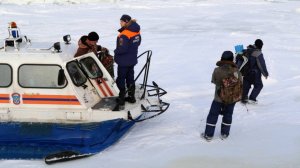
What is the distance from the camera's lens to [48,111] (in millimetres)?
6227

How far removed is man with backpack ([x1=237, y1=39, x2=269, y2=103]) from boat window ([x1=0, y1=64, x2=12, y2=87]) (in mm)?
4561

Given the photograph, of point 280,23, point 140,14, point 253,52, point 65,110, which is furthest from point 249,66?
point 140,14

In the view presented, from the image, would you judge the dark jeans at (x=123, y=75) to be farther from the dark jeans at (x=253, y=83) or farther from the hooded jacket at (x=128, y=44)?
the dark jeans at (x=253, y=83)

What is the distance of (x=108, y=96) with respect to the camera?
22.7 ft

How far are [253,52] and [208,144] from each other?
2.58 meters

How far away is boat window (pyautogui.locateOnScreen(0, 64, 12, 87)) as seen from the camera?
20.1 feet

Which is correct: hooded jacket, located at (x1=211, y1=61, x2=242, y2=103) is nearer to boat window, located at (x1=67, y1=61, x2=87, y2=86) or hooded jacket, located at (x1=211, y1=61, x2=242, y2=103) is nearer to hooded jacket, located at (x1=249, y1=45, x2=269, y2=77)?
hooded jacket, located at (x1=249, y1=45, x2=269, y2=77)

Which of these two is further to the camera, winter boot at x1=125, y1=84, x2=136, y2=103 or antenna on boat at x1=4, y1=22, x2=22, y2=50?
winter boot at x1=125, y1=84, x2=136, y2=103

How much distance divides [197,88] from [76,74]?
396cm

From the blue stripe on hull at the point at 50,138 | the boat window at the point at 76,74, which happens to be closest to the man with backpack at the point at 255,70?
the blue stripe on hull at the point at 50,138

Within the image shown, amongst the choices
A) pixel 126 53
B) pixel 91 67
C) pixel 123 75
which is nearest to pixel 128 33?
pixel 126 53

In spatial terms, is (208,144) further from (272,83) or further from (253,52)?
(272,83)

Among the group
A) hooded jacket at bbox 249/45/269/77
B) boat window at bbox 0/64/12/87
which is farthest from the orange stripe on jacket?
hooded jacket at bbox 249/45/269/77

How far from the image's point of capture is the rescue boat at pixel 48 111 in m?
6.00
